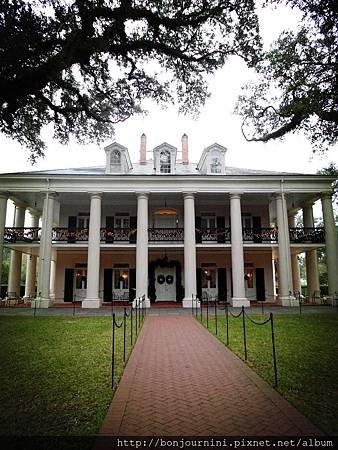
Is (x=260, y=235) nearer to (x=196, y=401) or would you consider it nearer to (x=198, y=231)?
(x=198, y=231)

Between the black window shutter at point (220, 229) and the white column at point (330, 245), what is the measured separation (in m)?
6.09

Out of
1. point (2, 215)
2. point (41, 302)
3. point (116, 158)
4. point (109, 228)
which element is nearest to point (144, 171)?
point (116, 158)

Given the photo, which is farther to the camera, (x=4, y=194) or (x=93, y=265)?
(x=4, y=194)

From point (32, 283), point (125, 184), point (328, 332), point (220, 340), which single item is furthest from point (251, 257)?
point (32, 283)

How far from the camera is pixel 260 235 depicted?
1942 centimetres

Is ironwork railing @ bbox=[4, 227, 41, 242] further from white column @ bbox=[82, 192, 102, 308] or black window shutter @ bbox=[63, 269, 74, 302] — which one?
white column @ bbox=[82, 192, 102, 308]

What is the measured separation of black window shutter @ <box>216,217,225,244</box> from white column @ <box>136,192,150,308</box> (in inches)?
205

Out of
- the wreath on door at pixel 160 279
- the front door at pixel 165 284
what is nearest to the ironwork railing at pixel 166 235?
the front door at pixel 165 284

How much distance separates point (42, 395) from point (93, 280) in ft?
42.0

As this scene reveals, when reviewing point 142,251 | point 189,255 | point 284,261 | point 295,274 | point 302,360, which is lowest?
point 302,360

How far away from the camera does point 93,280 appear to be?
55.9 feet

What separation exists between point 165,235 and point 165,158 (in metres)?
4.92

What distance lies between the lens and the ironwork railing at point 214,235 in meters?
20.1

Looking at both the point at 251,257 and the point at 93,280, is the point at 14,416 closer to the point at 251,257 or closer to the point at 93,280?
the point at 93,280
